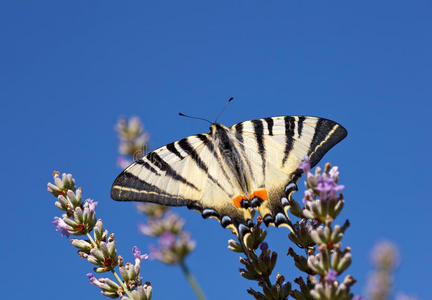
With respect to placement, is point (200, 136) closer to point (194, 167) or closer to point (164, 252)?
point (194, 167)

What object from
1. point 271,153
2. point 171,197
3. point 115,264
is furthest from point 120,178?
point 271,153

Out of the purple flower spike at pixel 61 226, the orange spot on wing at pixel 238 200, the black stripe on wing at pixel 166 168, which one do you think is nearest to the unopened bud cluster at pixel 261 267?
the orange spot on wing at pixel 238 200

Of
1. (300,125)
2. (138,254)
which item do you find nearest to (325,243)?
(300,125)

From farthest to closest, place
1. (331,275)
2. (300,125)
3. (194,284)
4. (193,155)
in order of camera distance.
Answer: (193,155), (300,125), (194,284), (331,275)

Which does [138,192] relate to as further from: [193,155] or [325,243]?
[325,243]

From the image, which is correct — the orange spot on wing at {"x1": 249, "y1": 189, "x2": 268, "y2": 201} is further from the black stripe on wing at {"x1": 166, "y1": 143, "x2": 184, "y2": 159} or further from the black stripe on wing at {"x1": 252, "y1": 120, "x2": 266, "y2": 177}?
the black stripe on wing at {"x1": 166, "y1": 143, "x2": 184, "y2": 159}

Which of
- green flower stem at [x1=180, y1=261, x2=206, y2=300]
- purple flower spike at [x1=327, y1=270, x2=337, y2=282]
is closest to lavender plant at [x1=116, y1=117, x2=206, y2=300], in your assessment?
green flower stem at [x1=180, y1=261, x2=206, y2=300]
